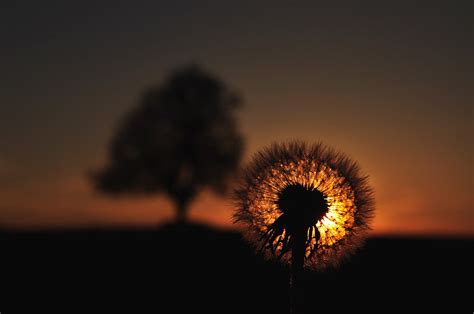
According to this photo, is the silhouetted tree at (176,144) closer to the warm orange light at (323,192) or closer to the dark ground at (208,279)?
the dark ground at (208,279)

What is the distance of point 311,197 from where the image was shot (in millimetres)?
4262

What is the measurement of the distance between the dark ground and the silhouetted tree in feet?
31.8

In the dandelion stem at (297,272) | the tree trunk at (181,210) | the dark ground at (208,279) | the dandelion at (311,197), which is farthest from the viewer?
the tree trunk at (181,210)

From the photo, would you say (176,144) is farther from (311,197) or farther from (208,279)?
(311,197)

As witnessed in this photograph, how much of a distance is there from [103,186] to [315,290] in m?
18.8

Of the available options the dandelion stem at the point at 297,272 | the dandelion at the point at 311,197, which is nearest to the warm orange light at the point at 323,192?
the dandelion at the point at 311,197

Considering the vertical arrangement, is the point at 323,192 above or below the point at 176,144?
below

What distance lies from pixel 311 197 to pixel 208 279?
7169 mm

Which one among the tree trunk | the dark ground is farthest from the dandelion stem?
the tree trunk

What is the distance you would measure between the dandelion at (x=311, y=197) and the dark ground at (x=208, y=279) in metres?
2.52

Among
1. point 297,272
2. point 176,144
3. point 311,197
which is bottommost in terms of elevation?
point 297,272

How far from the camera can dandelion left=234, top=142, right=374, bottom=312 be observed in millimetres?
4426

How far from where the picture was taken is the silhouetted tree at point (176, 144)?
25.8m

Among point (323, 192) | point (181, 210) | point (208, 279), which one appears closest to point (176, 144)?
point (181, 210)
